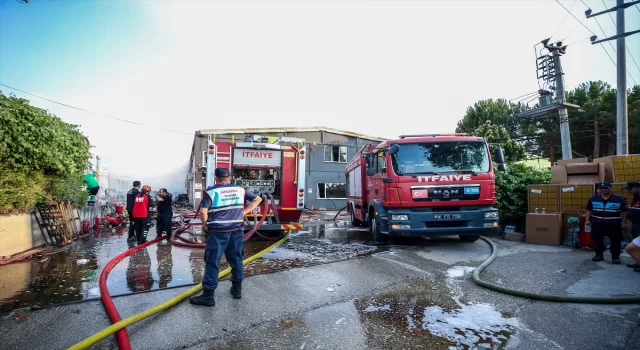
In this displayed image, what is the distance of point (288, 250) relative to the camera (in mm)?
7527

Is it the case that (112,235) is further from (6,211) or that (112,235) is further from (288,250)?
(288,250)

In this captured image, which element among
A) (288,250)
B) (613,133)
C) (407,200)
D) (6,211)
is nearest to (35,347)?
(288,250)

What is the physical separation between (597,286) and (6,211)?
10.4 metres

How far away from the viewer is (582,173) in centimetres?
820

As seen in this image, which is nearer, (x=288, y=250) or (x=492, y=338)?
(x=492, y=338)

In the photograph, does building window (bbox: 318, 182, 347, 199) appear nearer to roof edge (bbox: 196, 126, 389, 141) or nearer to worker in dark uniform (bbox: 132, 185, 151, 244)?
roof edge (bbox: 196, 126, 389, 141)

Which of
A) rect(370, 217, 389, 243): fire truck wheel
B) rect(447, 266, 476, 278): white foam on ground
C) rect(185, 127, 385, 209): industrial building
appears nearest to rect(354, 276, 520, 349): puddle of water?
rect(447, 266, 476, 278): white foam on ground

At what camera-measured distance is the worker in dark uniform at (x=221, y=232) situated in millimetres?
3906

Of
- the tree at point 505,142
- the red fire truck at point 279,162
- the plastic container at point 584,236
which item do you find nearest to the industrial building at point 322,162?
the tree at point 505,142

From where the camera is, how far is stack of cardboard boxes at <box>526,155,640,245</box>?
25.6 ft

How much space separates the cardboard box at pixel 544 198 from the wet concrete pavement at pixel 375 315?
2.97 meters

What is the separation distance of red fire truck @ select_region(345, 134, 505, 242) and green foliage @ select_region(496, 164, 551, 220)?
2183 millimetres

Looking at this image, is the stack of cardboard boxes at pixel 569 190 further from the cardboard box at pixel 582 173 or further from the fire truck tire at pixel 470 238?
the fire truck tire at pixel 470 238

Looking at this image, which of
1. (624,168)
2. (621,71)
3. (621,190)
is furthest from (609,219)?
(621,71)
